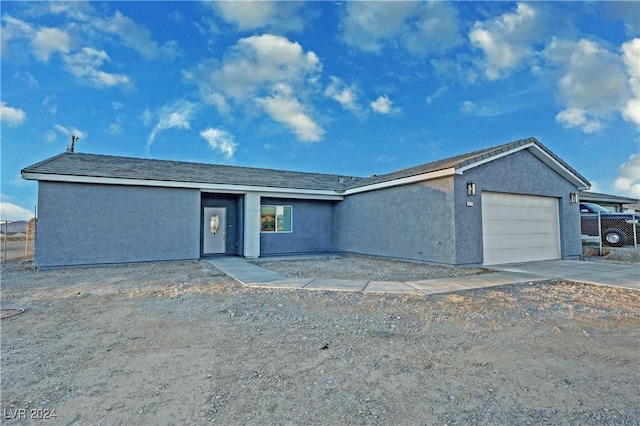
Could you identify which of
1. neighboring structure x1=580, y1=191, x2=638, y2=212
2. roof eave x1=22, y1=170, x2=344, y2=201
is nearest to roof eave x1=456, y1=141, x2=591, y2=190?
roof eave x1=22, y1=170, x2=344, y2=201

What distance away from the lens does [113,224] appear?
35.2 ft

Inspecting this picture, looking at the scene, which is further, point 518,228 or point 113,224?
point 518,228

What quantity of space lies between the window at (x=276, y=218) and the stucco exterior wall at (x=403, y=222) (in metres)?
2.57

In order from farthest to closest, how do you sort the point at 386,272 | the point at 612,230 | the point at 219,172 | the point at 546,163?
the point at 612,230 < the point at 219,172 < the point at 546,163 < the point at 386,272

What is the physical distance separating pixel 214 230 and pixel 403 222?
806 centimetres

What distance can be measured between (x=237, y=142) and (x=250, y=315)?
16.9 m

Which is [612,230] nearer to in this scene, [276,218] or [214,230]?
[276,218]

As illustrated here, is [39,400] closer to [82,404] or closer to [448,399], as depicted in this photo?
[82,404]

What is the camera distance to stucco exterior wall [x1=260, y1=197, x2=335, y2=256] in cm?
1402

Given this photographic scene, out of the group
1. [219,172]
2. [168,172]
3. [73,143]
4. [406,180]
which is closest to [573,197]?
[406,180]

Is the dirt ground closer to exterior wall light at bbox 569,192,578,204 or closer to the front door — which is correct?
the front door

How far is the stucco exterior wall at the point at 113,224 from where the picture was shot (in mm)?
9906

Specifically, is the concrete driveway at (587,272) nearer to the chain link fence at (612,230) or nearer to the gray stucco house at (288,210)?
the gray stucco house at (288,210)

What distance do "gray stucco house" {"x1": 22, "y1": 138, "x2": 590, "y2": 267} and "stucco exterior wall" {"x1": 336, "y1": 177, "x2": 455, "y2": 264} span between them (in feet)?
0.13
